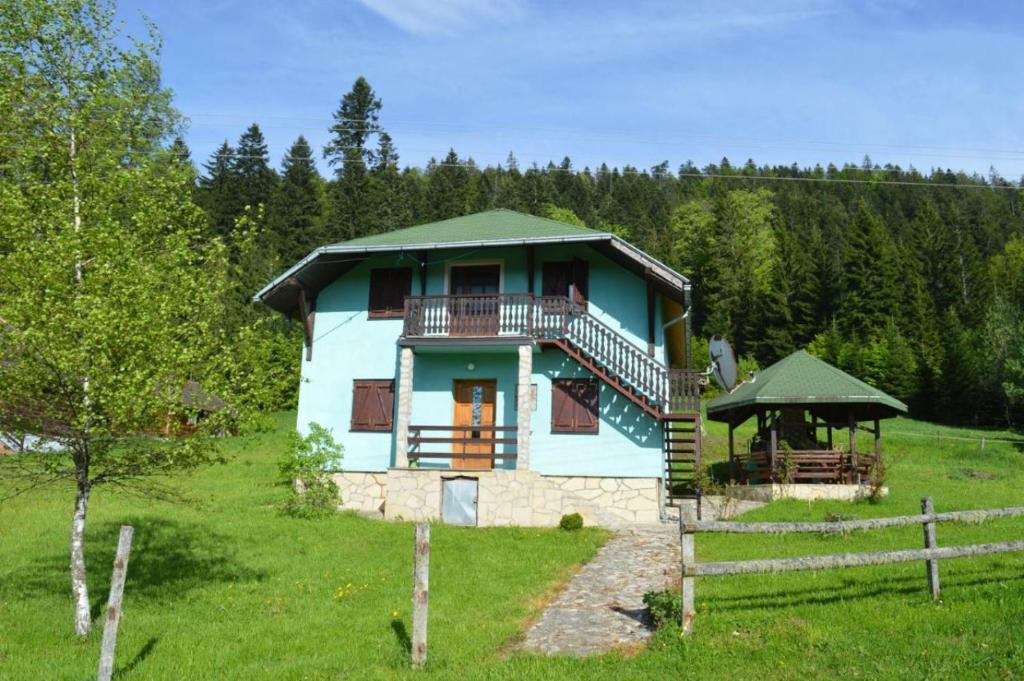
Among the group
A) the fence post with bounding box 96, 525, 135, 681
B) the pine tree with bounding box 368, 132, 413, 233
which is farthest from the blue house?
the pine tree with bounding box 368, 132, 413, 233

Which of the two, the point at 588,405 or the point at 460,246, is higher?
the point at 460,246

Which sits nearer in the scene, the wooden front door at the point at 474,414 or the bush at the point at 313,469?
the bush at the point at 313,469

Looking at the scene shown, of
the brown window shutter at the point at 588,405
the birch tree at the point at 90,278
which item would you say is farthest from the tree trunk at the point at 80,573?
the brown window shutter at the point at 588,405

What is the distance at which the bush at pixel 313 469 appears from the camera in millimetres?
17516

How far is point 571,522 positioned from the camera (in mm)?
16016

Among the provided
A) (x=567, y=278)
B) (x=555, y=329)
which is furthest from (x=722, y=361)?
(x=567, y=278)

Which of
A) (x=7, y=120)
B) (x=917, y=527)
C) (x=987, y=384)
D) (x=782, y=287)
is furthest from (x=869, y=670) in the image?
(x=782, y=287)

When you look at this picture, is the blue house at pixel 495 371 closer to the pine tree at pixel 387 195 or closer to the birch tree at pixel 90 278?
the birch tree at pixel 90 278

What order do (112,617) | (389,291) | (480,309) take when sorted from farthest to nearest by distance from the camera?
(389,291), (480,309), (112,617)

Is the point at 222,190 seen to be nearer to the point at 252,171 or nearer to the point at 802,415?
the point at 252,171

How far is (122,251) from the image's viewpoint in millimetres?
9039

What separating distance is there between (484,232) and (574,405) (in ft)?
16.5

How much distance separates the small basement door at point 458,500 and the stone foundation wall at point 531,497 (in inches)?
4.9

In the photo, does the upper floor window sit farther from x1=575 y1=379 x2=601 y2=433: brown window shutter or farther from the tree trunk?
the tree trunk
